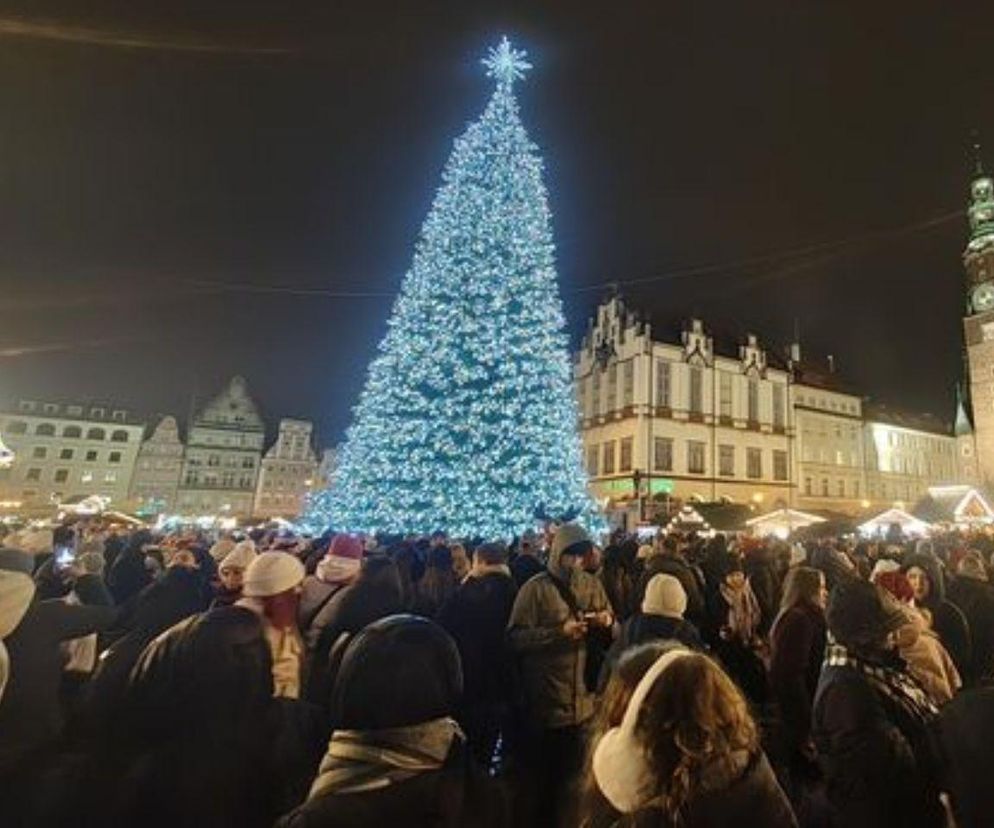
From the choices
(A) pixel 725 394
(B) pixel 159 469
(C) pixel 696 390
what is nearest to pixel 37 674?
(C) pixel 696 390

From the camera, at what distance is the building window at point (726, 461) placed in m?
48.7

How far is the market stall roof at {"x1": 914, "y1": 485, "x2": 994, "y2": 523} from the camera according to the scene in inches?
1131

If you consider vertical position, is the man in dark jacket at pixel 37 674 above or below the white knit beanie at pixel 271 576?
below

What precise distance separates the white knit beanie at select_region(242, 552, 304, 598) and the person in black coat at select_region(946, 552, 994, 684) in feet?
18.3

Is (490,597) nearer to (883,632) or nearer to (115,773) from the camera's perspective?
(883,632)

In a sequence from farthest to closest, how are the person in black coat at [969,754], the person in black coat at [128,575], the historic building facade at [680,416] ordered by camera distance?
the historic building facade at [680,416], the person in black coat at [128,575], the person in black coat at [969,754]

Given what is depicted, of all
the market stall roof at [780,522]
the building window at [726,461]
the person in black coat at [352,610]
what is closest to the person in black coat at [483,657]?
the person in black coat at [352,610]

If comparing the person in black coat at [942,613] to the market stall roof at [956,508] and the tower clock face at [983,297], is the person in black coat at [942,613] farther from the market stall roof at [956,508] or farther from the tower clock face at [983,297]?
the tower clock face at [983,297]

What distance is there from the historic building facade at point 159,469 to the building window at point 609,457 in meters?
54.8

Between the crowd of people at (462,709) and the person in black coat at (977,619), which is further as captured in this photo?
the person in black coat at (977,619)

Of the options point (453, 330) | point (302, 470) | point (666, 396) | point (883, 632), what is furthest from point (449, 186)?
point (302, 470)

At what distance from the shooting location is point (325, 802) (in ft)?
6.29

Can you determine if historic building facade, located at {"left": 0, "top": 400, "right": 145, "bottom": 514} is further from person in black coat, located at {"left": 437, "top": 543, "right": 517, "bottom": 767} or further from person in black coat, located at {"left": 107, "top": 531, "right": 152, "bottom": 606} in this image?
person in black coat, located at {"left": 437, "top": 543, "right": 517, "bottom": 767}

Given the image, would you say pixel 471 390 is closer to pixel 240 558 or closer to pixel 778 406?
pixel 240 558
